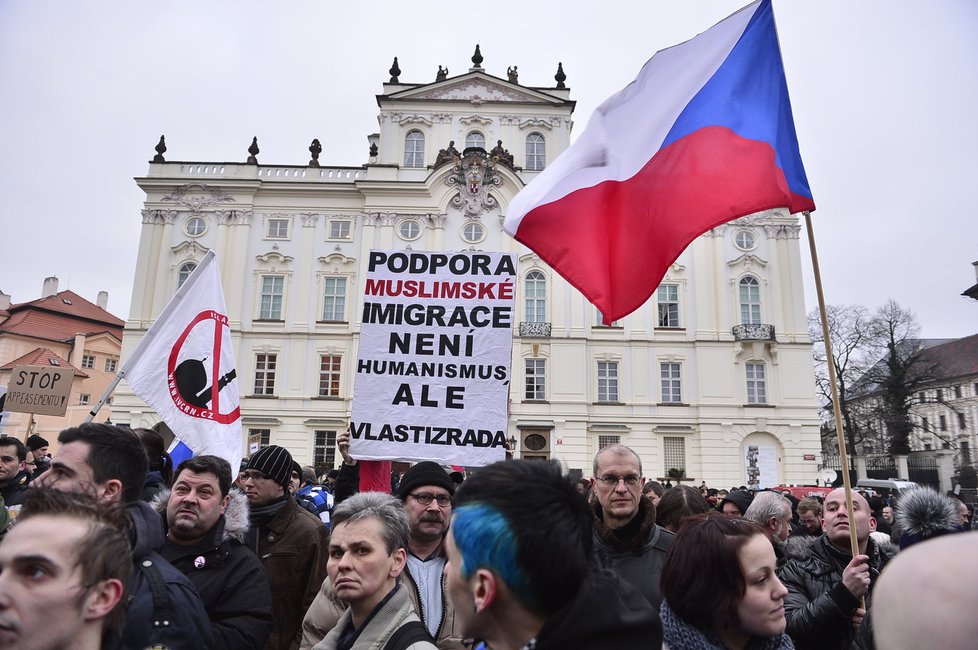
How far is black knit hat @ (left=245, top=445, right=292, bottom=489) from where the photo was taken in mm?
4363

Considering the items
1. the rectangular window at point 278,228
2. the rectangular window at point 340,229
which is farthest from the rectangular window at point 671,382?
the rectangular window at point 278,228

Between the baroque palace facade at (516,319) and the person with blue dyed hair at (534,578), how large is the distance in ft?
91.4

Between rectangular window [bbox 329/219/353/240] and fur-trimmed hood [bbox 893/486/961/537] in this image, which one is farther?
rectangular window [bbox 329/219/353/240]

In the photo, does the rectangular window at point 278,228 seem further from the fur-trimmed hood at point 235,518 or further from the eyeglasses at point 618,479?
the eyeglasses at point 618,479

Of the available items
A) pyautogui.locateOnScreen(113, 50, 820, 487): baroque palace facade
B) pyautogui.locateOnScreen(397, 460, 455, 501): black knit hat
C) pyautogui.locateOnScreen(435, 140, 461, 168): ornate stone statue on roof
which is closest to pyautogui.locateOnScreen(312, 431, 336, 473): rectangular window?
pyautogui.locateOnScreen(113, 50, 820, 487): baroque palace facade

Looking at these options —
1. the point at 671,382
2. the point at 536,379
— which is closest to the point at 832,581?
the point at 536,379

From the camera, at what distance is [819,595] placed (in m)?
3.41

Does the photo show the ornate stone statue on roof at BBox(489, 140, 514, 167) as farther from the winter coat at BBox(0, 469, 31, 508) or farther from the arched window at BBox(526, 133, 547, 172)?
the winter coat at BBox(0, 469, 31, 508)

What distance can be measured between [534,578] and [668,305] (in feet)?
103

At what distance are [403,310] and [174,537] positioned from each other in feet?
8.95

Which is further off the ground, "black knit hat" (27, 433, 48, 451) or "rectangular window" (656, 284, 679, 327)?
"rectangular window" (656, 284, 679, 327)

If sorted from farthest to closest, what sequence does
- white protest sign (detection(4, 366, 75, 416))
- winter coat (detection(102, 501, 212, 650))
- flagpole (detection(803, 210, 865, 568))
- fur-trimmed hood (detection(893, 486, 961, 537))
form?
white protest sign (detection(4, 366, 75, 416)), fur-trimmed hood (detection(893, 486, 961, 537)), flagpole (detection(803, 210, 865, 568)), winter coat (detection(102, 501, 212, 650))

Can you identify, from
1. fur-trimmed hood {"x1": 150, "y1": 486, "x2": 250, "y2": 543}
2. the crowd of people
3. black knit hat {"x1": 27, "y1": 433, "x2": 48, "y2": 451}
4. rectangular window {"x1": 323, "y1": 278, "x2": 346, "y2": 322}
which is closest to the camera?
the crowd of people

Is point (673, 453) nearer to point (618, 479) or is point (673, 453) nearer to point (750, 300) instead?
point (750, 300)
